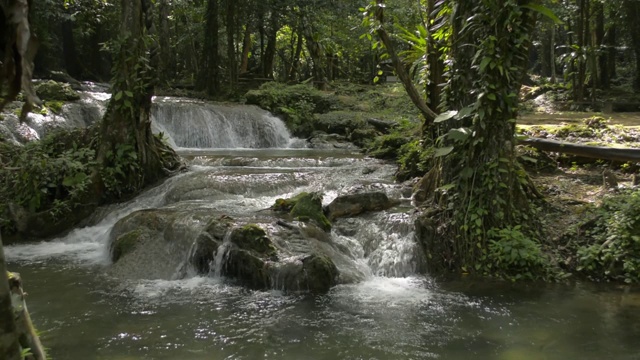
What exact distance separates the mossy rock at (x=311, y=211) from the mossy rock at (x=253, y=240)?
1.08 m

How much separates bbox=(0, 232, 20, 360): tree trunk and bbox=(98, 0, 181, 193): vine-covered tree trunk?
323 inches

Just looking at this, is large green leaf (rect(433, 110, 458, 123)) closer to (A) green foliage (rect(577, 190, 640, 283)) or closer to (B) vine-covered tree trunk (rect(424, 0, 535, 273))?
(B) vine-covered tree trunk (rect(424, 0, 535, 273))

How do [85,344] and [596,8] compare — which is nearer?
[85,344]

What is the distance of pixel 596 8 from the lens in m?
20.8

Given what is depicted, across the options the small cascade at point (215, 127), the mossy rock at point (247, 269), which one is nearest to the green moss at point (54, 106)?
the small cascade at point (215, 127)

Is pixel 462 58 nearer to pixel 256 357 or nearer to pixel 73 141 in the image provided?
pixel 256 357

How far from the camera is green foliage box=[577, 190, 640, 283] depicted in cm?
645

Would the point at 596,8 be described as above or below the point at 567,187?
above

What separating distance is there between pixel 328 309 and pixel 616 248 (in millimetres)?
3819

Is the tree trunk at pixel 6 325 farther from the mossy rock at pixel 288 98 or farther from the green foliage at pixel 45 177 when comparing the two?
the mossy rock at pixel 288 98

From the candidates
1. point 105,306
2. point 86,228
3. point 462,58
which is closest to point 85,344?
point 105,306

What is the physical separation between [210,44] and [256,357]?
18.6 metres

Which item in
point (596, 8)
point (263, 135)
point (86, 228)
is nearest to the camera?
point (86, 228)

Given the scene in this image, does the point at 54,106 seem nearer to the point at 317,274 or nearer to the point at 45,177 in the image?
the point at 45,177
